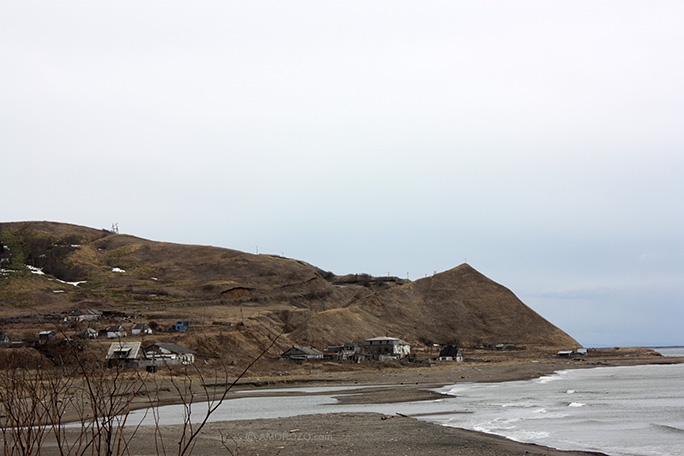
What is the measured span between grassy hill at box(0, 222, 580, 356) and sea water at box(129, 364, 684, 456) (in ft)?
137

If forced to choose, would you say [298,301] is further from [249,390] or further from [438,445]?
[438,445]

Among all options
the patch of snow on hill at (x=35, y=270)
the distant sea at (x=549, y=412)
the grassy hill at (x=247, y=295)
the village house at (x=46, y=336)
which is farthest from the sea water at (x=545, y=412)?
the patch of snow on hill at (x=35, y=270)

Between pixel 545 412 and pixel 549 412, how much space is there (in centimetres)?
24

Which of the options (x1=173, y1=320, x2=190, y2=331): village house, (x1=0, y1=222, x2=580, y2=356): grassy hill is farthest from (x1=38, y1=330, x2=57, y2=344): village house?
(x1=0, y1=222, x2=580, y2=356): grassy hill

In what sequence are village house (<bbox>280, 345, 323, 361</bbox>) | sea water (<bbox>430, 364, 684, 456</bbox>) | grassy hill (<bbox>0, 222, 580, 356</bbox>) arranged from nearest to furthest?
sea water (<bbox>430, 364, 684, 456</bbox>), village house (<bbox>280, 345, 323, 361</bbox>), grassy hill (<bbox>0, 222, 580, 356</bbox>)

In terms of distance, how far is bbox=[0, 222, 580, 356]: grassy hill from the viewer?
4230 inches

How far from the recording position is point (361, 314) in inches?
4742

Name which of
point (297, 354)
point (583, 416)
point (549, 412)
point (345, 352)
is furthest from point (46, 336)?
point (583, 416)

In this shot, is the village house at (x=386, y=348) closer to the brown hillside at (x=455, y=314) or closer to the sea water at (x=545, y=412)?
the brown hillside at (x=455, y=314)

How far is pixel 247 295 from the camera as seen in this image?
5364 inches

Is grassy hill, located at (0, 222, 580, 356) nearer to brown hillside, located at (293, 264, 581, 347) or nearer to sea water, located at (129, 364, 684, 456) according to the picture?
brown hillside, located at (293, 264, 581, 347)

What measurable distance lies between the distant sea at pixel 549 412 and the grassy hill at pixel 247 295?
41599mm

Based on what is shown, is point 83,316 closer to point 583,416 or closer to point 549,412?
point 549,412

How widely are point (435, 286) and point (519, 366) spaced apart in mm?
57328
